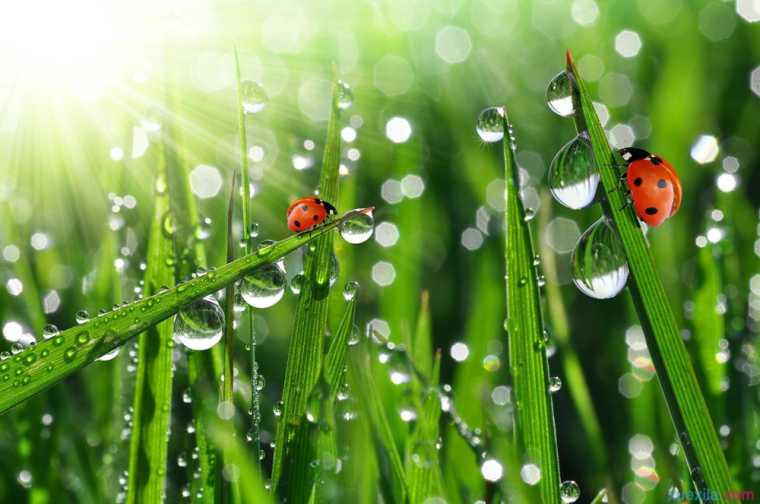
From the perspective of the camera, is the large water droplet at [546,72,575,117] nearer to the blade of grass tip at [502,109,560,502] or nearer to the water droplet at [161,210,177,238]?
the blade of grass tip at [502,109,560,502]

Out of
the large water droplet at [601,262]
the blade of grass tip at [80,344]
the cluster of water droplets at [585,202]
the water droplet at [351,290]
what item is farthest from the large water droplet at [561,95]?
the blade of grass tip at [80,344]

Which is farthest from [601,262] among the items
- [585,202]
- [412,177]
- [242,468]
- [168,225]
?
[412,177]

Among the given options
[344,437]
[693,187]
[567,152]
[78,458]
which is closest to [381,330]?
[344,437]

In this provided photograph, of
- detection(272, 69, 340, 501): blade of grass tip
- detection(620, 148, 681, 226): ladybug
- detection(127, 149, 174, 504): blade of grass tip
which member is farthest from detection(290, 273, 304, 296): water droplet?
detection(620, 148, 681, 226): ladybug

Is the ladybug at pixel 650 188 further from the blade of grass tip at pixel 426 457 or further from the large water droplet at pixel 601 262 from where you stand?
the blade of grass tip at pixel 426 457

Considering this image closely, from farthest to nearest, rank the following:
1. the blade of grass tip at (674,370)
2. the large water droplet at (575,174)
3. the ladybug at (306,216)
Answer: the ladybug at (306,216)
the large water droplet at (575,174)
the blade of grass tip at (674,370)

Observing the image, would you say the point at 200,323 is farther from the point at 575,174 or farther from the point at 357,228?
the point at 575,174

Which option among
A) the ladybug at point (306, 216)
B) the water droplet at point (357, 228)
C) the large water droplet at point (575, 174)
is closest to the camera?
the large water droplet at point (575, 174)

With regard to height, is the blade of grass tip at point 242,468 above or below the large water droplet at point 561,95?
below
